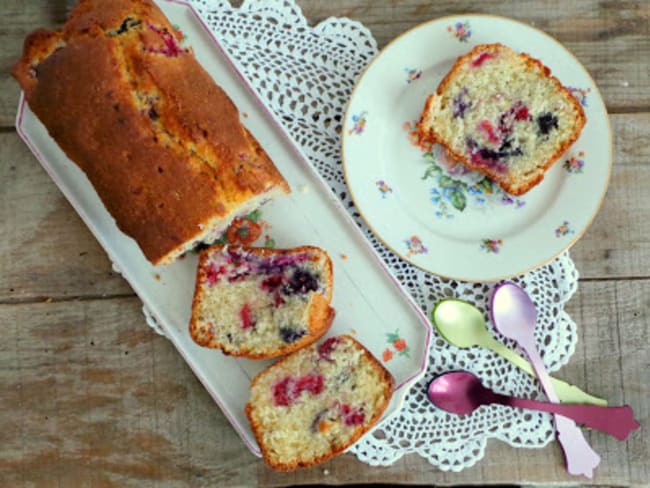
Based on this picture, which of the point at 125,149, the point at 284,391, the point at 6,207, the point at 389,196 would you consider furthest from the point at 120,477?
the point at 389,196

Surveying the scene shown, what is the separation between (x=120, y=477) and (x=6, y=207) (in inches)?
37.3

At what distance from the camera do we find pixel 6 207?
224 cm

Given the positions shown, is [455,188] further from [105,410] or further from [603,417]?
[105,410]

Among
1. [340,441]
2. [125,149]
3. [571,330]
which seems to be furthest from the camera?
[571,330]

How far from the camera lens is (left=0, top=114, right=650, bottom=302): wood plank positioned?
224 centimetres

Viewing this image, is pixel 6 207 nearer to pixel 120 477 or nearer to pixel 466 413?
pixel 120 477

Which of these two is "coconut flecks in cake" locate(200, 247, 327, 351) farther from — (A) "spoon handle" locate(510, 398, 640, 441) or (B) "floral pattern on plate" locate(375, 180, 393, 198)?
(A) "spoon handle" locate(510, 398, 640, 441)

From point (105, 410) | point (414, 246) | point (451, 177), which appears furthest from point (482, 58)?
point (105, 410)

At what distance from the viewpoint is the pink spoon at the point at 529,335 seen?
2.17 m

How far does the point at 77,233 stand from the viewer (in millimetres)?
2246

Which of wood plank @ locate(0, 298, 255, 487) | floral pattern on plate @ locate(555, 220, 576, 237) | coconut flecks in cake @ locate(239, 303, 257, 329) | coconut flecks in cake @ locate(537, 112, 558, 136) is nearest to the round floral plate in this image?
floral pattern on plate @ locate(555, 220, 576, 237)

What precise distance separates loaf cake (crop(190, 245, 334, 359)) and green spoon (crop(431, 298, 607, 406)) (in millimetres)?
365

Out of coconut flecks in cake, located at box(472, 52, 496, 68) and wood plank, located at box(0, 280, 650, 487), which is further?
wood plank, located at box(0, 280, 650, 487)

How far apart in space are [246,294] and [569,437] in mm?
1120
